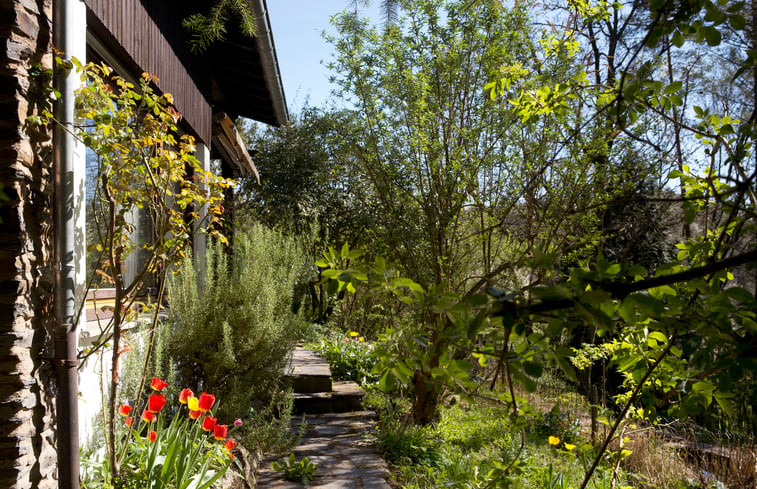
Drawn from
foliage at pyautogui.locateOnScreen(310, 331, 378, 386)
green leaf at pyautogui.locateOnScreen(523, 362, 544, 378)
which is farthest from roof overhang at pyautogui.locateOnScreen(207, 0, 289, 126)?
green leaf at pyautogui.locateOnScreen(523, 362, 544, 378)

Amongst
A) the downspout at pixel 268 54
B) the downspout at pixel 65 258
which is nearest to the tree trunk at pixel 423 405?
the downspout at pixel 65 258

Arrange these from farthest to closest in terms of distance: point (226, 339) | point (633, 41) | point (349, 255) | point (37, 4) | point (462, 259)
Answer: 1. point (633, 41)
2. point (462, 259)
3. point (226, 339)
4. point (37, 4)
5. point (349, 255)

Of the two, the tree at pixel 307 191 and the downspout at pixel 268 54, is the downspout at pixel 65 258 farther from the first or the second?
the tree at pixel 307 191

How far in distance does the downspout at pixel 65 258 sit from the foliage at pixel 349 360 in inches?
167

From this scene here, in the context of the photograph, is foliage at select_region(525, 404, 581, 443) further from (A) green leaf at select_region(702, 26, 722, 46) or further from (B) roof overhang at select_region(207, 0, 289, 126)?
(A) green leaf at select_region(702, 26, 722, 46)

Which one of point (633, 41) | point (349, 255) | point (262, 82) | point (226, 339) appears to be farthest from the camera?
point (633, 41)

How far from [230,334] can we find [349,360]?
2.98 metres

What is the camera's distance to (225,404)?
13.3ft

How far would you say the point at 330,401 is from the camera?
5.83 m

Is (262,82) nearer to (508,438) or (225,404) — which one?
(225,404)

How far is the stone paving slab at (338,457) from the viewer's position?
370 cm

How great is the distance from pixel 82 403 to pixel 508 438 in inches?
123

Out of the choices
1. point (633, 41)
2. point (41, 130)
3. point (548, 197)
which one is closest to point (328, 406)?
point (548, 197)

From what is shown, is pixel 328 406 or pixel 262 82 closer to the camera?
pixel 328 406
